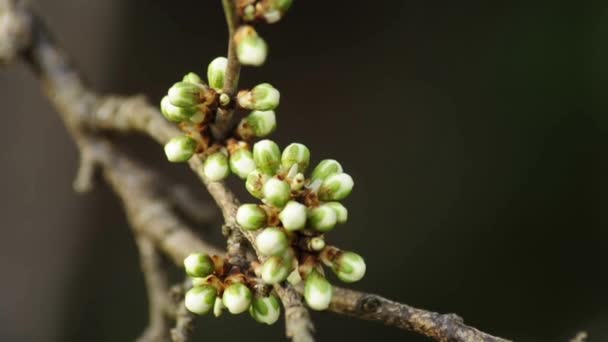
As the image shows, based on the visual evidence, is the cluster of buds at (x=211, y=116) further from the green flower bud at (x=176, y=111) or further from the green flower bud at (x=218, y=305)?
the green flower bud at (x=218, y=305)

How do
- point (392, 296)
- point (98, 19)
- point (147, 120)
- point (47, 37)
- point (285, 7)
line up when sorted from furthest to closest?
point (98, 19), point (392, 296), point (47, 37), point (147, 120), point (285, 7)

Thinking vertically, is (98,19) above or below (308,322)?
above

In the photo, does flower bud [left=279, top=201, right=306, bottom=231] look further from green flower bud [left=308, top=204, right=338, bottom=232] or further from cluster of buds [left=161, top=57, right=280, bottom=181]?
cluster of buds [left=161, top=57, right=280, bottom=181]

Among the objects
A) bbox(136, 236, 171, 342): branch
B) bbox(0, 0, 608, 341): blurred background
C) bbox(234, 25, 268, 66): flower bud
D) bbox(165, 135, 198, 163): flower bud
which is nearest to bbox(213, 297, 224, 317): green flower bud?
bbox(165, 135, 198, 163): flower bud

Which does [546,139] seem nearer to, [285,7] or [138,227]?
[138,227]

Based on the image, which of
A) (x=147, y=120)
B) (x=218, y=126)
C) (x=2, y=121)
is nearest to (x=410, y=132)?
(x=2, y=121)

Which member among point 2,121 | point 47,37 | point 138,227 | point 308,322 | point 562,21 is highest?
point 562,21

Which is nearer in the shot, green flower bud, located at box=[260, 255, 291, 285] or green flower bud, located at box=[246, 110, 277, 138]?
green flower bud, located at box=[260, 255, 291, 285]

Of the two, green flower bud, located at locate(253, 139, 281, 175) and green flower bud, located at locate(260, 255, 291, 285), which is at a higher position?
green flower bud, located at locate(253, 139, 281, 175)

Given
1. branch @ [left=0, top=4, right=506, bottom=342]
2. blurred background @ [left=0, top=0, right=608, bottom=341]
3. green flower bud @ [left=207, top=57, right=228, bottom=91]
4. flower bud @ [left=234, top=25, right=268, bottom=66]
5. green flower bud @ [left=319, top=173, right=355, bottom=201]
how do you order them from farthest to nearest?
blurred background @ [left=0, top=0, right=608, bottom=341]
branch @ [left=0, top=4, right=506, bottom=342]
green flower bud @ [left=207, top=57, right=228, bottom=91]
green flower bud @ [left=319, top=173, right=355, bottom=201]
flower bud @ [left=234, top=25, right=268, bottom=66]
